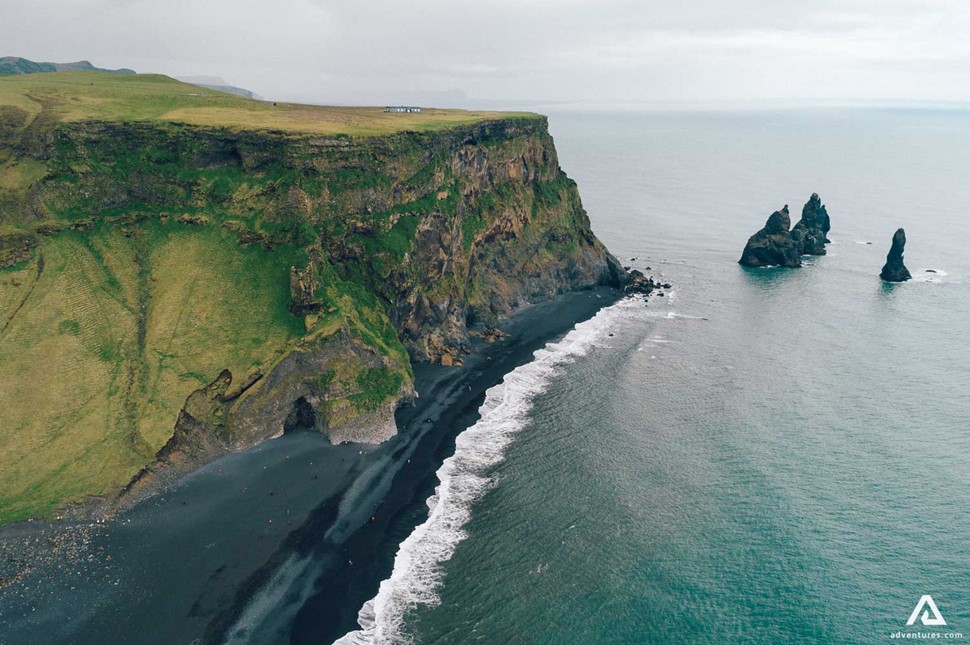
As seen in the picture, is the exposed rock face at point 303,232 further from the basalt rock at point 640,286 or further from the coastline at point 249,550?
the basalt rock at point 640,286

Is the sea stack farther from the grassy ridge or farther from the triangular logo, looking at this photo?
the triangular logo

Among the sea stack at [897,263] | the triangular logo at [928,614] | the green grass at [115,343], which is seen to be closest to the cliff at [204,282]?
the green grass at [115,343]

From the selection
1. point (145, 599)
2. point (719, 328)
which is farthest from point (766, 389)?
point (145, 599)

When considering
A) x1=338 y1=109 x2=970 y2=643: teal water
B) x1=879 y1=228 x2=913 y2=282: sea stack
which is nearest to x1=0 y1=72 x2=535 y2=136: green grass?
x1=338 y1=109 x2=970 y2=643: teal water

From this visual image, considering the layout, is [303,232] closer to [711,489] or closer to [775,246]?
[711,489]

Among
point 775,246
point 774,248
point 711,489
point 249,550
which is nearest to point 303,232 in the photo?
point 249,550

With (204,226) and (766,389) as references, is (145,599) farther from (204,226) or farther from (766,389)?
(766,389)
